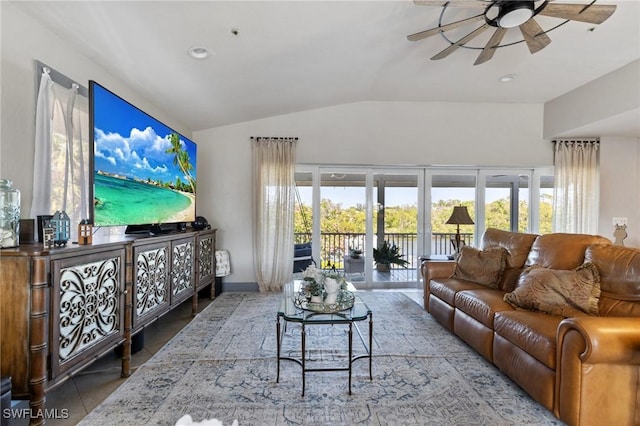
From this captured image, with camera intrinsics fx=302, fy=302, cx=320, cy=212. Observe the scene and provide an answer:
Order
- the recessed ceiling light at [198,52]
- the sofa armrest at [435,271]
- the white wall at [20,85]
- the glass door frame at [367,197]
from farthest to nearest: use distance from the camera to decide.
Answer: the glass door frame at [367,197]
the sofa armrest at [435,271]
the recessed ceiling light at [198,52]
the white wall at [20,85]

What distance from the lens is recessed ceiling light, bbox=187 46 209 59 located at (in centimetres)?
255

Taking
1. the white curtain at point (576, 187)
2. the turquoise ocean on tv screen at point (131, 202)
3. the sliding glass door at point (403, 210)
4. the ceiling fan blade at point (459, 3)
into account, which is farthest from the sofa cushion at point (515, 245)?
the turquoise ocean on tv screen at point (131, 202)

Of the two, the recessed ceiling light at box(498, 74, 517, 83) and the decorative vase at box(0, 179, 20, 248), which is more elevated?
the recessed ceiling light at box(498, 74, 517, 83)

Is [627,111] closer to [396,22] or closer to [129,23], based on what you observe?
[396,22]

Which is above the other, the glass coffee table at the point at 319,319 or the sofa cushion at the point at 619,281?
the sofa cushion at the point at 619,281

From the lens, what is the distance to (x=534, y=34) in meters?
2.24

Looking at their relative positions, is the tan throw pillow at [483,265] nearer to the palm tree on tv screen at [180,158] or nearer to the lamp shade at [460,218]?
the lamp shade at [460,218]

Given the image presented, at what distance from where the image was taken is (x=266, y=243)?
14.7 ft

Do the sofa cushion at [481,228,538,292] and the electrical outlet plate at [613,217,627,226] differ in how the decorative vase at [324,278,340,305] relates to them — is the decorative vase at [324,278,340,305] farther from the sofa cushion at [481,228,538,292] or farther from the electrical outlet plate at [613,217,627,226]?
the electrical outlet plate at [613,217,627,226]

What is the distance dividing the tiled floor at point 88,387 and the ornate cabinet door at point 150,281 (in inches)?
13.6

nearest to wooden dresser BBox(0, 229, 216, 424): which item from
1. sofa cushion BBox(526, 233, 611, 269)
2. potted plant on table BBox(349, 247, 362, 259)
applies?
potted plant on table BBox(349, 247, 362, 259)

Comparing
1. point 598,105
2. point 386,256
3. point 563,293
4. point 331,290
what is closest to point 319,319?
point 331,290

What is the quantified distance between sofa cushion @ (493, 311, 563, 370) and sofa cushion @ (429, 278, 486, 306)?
0.65m

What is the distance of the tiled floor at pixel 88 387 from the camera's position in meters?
1.77
